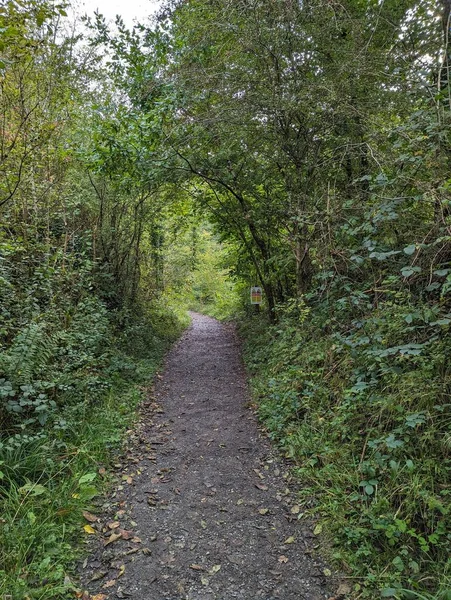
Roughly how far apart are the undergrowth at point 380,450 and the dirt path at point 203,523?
0.34m

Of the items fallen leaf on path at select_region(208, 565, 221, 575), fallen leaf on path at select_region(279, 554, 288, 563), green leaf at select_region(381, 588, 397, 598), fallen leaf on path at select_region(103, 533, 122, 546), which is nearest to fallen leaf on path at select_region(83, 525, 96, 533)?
fallen leaf on path at select_region(103, 533, 122, 546)

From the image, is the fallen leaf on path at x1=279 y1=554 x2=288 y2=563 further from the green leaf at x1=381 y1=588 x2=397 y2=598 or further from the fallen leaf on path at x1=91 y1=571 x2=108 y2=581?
the fallen leaf on path at x1=91 y1=571 x2=108 y2=581

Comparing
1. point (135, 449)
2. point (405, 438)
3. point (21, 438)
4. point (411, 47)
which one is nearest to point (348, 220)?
point (405, 438)

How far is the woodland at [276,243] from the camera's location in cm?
298

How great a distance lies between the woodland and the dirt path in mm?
265

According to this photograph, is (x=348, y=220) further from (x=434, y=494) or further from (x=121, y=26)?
(x=121, y=26)

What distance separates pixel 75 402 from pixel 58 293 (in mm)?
1777

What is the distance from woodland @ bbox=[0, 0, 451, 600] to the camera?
298cm

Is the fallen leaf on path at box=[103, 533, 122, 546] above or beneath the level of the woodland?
beneath

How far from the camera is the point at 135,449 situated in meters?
4.74

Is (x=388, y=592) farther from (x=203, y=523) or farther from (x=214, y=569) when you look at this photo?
(x=203, y=523)

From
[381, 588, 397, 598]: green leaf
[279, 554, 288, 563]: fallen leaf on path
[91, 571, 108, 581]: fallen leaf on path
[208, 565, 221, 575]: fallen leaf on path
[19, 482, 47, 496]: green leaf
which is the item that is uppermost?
[19, 482, 47, 496]: green leaf

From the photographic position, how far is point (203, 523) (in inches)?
134

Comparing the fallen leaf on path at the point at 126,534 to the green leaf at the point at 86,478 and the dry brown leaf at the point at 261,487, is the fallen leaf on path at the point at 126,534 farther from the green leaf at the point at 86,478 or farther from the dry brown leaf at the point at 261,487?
the dry brown leaf at the point at 261,487
